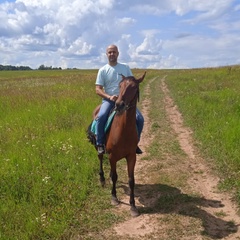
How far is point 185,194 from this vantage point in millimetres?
6184

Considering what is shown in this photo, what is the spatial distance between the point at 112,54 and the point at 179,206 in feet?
10.0

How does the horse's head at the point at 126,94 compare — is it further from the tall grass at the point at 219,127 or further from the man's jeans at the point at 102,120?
the tall grass at the point at 219,127

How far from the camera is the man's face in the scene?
611 centimetres


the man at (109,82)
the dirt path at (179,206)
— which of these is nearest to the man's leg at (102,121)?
the man at (109,82)

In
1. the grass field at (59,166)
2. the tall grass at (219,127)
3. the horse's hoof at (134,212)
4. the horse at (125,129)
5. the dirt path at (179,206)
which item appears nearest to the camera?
the dirt path at (179,206)

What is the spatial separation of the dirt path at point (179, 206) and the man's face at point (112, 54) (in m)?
2.66

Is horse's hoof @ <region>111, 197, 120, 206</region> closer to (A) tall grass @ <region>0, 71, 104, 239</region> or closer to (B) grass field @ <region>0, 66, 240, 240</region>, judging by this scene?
(B) grass field @ <region>0, 66, 240, 240</region>

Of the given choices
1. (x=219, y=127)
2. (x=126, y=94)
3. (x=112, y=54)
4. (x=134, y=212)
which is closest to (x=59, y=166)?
(x=134, y=212)

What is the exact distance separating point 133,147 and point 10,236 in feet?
7.84

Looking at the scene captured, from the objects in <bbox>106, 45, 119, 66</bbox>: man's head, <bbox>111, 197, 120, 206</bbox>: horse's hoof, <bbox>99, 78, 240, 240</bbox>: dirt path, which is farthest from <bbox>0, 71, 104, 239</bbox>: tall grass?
<bbox>106, 45, 119, 66</bbox>: man's head

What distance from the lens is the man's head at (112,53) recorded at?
611cm

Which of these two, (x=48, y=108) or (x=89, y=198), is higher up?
(x=48, y=108)

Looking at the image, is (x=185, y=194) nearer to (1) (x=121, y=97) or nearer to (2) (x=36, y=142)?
(1) (x=121, y=97)

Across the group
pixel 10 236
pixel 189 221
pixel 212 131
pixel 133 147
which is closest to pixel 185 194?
pixel 189 221
